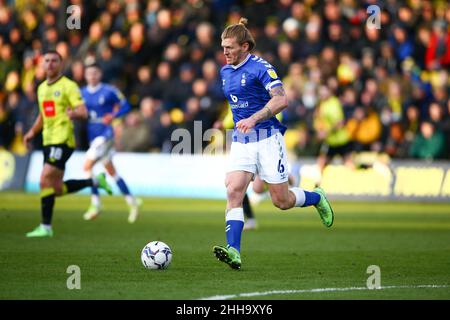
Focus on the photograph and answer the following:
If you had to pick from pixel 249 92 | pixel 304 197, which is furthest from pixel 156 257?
pixel 304 197

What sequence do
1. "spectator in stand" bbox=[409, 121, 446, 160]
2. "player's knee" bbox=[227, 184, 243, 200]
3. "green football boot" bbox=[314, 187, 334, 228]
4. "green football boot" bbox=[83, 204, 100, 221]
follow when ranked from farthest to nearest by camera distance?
1. "spectator in stand" bbox=[409, 121, 446, 160]
2. "green football boot" bbox=[83, 204, 100, 221]
3. "green football boot" bbox=[314, 187, 334, 228]
4. "player's knee" bbox=[227, 184, 243, 200]

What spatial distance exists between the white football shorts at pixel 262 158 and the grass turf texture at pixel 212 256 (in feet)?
3.17

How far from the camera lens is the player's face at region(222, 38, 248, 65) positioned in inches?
379

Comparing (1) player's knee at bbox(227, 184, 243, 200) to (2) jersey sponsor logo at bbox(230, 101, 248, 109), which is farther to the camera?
(2) jersey sponsor logo at bbox(230, 101, 248, 109)

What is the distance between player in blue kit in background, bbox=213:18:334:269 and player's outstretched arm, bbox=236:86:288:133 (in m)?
0.01

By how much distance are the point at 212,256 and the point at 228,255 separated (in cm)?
168

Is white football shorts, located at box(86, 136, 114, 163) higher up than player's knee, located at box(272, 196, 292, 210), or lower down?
higher up

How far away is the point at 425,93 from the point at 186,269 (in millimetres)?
15014

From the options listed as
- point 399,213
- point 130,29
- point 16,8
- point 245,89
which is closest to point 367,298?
point 245,89

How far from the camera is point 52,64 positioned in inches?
516

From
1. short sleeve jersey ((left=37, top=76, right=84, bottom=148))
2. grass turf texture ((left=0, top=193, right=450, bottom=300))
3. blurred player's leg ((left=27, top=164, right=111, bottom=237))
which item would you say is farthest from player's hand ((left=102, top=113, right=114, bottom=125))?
short sleeve jersey ((left=37, top=76, right=84, bottom=148))

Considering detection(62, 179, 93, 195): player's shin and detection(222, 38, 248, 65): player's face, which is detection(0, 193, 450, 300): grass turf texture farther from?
detection(222, 38, 248, 65): player's face

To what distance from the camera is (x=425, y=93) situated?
23.5m

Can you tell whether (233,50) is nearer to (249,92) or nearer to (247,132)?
(249,92)
